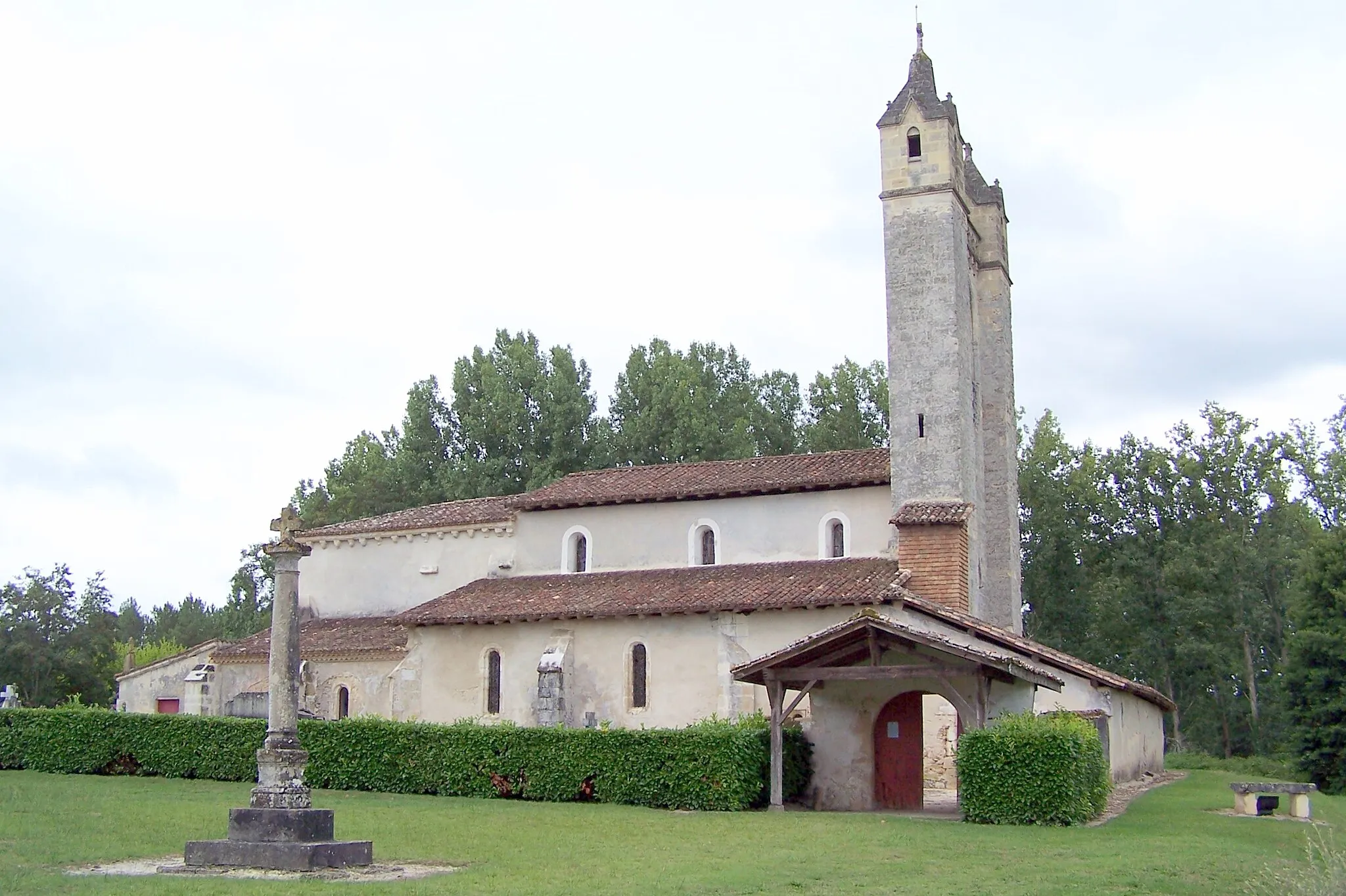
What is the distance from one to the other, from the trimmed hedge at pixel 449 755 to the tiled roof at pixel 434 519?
10.1 meters

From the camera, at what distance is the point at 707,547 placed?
3250 centimetres

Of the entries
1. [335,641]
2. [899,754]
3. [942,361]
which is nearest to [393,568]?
[335,641]

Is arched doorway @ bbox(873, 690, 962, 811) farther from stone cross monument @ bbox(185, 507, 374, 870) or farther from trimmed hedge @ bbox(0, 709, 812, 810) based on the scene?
Answer: stone cross monument @ bbox(185, 507, 374, 870)

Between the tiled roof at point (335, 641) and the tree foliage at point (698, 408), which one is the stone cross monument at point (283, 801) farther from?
the tree foliage at point (698, 408)

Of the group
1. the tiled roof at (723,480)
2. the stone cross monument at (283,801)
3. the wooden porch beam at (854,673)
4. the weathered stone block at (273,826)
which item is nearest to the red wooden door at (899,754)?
the wooden porch beam at (854,673)

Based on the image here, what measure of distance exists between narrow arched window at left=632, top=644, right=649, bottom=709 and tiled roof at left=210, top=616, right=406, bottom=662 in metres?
6.40

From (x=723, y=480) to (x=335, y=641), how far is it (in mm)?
11728

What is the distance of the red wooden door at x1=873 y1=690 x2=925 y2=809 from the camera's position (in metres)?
24.2

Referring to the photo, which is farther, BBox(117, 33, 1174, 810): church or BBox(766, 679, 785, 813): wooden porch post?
BBox(117, 33, 1174, 810): church

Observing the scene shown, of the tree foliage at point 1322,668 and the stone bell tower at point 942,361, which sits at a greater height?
the stone bell tower at point 942,361

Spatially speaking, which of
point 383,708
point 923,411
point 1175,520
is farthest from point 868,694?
point 1175,520

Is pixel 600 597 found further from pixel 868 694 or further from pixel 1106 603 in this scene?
pixel 1106 603

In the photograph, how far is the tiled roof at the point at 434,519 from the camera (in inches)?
1378

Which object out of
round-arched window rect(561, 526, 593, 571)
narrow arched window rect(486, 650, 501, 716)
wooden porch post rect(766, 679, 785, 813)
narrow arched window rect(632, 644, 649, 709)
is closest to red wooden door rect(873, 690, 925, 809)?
wooden porch post rect(766, 679, 785, 813)
